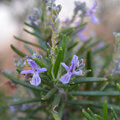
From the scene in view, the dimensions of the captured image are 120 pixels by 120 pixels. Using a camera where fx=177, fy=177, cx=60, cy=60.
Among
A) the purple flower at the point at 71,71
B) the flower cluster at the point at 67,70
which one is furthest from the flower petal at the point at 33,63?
the purple flower at the point at 71,71

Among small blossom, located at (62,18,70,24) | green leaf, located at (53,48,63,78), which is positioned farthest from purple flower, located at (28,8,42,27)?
green leaf, located at (53,48,63,78)

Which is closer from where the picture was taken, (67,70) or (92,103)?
(67,70)

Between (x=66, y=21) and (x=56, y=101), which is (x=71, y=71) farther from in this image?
(x=66, y=21)

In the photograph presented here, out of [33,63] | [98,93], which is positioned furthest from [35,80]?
[98,93]

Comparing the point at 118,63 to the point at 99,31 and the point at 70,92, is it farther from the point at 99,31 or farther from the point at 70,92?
the point at 99,31

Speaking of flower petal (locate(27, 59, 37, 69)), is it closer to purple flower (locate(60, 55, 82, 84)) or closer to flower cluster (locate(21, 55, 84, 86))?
flower cluster (locate(21, 55, 84, 86))

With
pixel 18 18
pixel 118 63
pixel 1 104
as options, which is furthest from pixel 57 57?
pixel 18 18

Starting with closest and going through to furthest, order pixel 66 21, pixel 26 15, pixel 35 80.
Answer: pixel 35 80 → pixel 66 21 → pixel 26 15

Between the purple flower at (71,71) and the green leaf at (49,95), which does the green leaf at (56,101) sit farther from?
the purple flower at (71,71)

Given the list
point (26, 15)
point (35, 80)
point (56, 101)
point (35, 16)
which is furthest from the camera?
point (26, 15)

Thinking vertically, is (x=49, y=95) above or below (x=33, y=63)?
below

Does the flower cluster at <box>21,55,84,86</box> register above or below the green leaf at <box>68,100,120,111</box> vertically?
above

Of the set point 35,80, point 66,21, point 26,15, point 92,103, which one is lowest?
point 92,103
